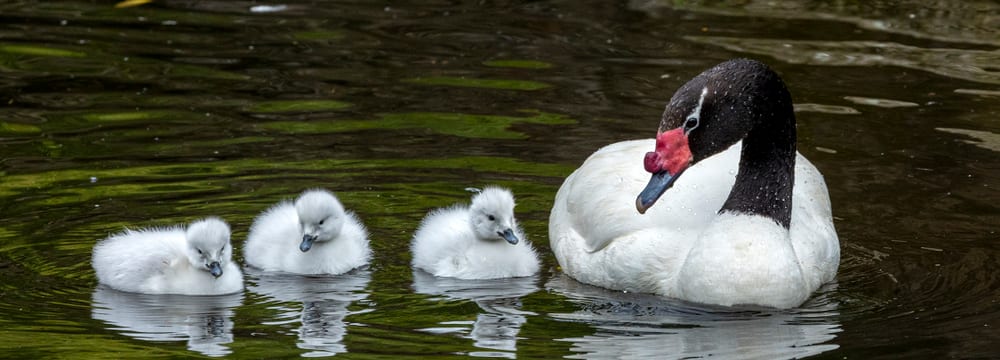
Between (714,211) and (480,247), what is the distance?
1.25 meters

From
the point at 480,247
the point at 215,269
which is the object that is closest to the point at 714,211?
the point at 480,247

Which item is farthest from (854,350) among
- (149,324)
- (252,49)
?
(252,49)

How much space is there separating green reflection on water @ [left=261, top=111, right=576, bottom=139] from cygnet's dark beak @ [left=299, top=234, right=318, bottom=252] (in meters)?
2.95

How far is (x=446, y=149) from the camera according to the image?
11.8m

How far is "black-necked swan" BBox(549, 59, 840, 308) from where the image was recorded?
28.7ft

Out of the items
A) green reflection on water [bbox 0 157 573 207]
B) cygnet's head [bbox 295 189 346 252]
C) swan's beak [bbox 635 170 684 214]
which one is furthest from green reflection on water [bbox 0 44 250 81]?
swan's beak [bbox 635 170 684 214]

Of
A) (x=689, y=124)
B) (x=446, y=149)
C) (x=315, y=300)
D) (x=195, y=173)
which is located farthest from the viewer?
(x=446, y=149)

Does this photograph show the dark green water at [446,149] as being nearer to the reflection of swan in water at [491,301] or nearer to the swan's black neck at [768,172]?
the reflection of swan in water at [491,301]

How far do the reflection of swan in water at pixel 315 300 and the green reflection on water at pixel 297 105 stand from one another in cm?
342

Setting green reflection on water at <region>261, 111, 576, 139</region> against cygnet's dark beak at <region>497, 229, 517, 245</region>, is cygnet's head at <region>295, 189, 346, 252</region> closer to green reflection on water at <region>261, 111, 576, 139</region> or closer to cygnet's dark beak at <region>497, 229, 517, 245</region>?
cygnet's dark beak at <region>497, 229, 517, 245</region>

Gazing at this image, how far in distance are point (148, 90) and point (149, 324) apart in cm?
540

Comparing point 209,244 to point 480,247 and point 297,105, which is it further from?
point 297,105

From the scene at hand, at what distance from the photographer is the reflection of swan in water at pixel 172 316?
8.15 metres

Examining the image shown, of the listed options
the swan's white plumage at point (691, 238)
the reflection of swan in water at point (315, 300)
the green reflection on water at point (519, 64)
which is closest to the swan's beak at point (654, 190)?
the swan's white plumage at point (691, 238)
